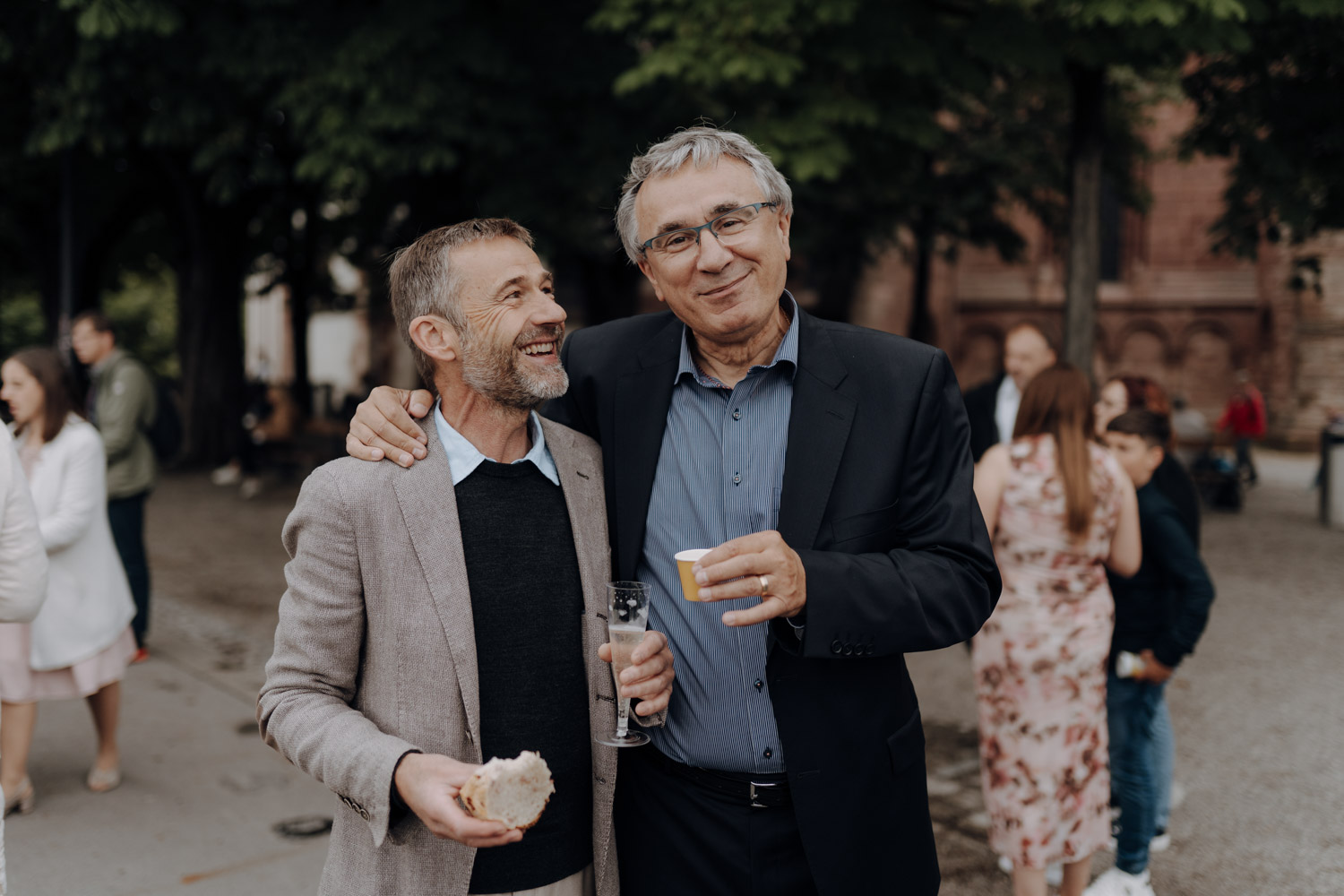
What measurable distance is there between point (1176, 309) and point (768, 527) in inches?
1133

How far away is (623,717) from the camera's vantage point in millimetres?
2062

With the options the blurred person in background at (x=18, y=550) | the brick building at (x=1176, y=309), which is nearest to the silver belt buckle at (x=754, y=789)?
the blurred person in background at (x=18, y=550)

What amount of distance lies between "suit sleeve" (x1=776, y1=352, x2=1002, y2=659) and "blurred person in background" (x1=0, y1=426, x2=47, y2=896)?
194 cm

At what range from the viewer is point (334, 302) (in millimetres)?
25703

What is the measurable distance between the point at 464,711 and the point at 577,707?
0.25 m

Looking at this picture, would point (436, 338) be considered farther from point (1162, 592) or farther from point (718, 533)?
point (1162, 592)

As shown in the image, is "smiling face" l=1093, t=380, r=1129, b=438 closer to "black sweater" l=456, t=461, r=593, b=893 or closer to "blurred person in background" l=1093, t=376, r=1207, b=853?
"blurred person in background" l=1093, t=376, r=1207, b=853

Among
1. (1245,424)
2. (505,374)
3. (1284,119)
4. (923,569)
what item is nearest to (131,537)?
(505,374)

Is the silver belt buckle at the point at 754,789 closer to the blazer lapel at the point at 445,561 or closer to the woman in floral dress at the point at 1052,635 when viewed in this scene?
the blazer lapel at the point at 445,561

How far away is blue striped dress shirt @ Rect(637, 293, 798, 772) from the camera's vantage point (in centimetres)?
217

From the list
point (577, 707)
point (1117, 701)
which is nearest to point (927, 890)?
point (577, 707)

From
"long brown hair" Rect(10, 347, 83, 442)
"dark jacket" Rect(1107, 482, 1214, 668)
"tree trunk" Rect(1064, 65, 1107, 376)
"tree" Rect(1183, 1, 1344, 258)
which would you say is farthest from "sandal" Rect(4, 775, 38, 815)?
"tree" Rect(1183, 1, 1344, 258)

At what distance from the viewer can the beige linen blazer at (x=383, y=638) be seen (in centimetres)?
201

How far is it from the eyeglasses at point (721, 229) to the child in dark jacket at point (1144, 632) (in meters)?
2.55
